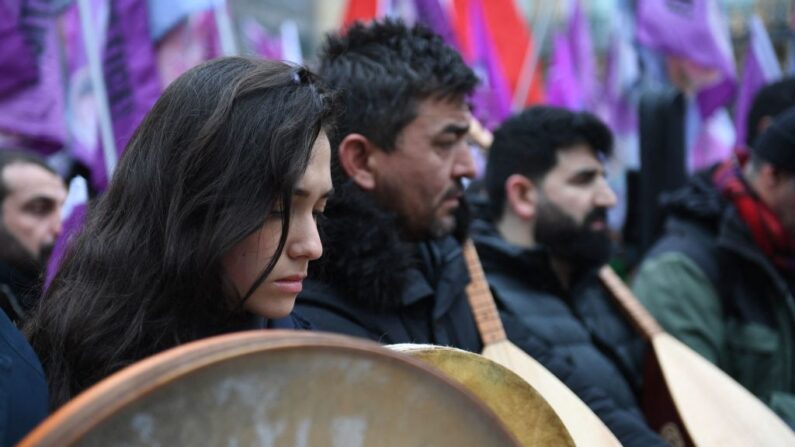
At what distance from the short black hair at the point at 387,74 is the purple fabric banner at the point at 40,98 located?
193 cm

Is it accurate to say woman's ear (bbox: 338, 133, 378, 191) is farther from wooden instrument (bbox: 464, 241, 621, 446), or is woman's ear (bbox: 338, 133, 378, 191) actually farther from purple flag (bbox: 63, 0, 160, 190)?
purple flag (bbox: 63, 0, 160, 190)

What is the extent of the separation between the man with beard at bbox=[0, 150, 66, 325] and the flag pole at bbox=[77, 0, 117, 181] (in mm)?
428

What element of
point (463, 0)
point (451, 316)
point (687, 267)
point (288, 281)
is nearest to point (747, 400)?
point (687, 267)

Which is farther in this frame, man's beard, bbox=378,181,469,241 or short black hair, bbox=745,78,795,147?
short black hair, bbox=745,78,795,147

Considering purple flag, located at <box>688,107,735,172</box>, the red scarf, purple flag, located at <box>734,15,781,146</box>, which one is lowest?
purple flag, located at <box>688,107,735,172</box>

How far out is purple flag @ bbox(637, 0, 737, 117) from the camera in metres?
6.61

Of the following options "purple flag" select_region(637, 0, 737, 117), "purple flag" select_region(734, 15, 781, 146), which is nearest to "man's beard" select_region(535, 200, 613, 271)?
"purple flag" select_region(637, 0, 737, 117)

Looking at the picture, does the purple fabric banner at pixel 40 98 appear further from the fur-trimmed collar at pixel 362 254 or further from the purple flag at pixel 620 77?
the purple flag at pixel 620 77

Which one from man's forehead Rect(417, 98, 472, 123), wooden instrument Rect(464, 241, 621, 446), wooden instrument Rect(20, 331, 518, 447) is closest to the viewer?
wooden instrument Rect(20, 331, 518, 447)

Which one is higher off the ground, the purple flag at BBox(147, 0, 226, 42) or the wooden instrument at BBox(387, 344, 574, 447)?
the purple flag at BBox(147, 0, 226, 42)

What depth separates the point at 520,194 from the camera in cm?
362

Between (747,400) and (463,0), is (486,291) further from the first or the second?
(463,0)

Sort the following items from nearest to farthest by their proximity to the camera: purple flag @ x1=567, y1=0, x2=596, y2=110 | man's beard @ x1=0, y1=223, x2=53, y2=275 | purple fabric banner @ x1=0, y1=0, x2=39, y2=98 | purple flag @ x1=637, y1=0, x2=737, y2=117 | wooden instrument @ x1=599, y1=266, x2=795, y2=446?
wooden instrument @ x1=599, y1=266, x2=795, y2=446 < man's beard @ x1=0, y1=223, x2=53, y2=275 < purple fabric banner @ x1=0, y1=0, x2=39, y2=98 < purple flag @ x1=637, y1=0, x2=737, y2=117 < purple flag @ x1=567, y1=0, x2=596, y2=110

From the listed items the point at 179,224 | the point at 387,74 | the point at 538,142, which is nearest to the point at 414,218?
the point at 387,74
